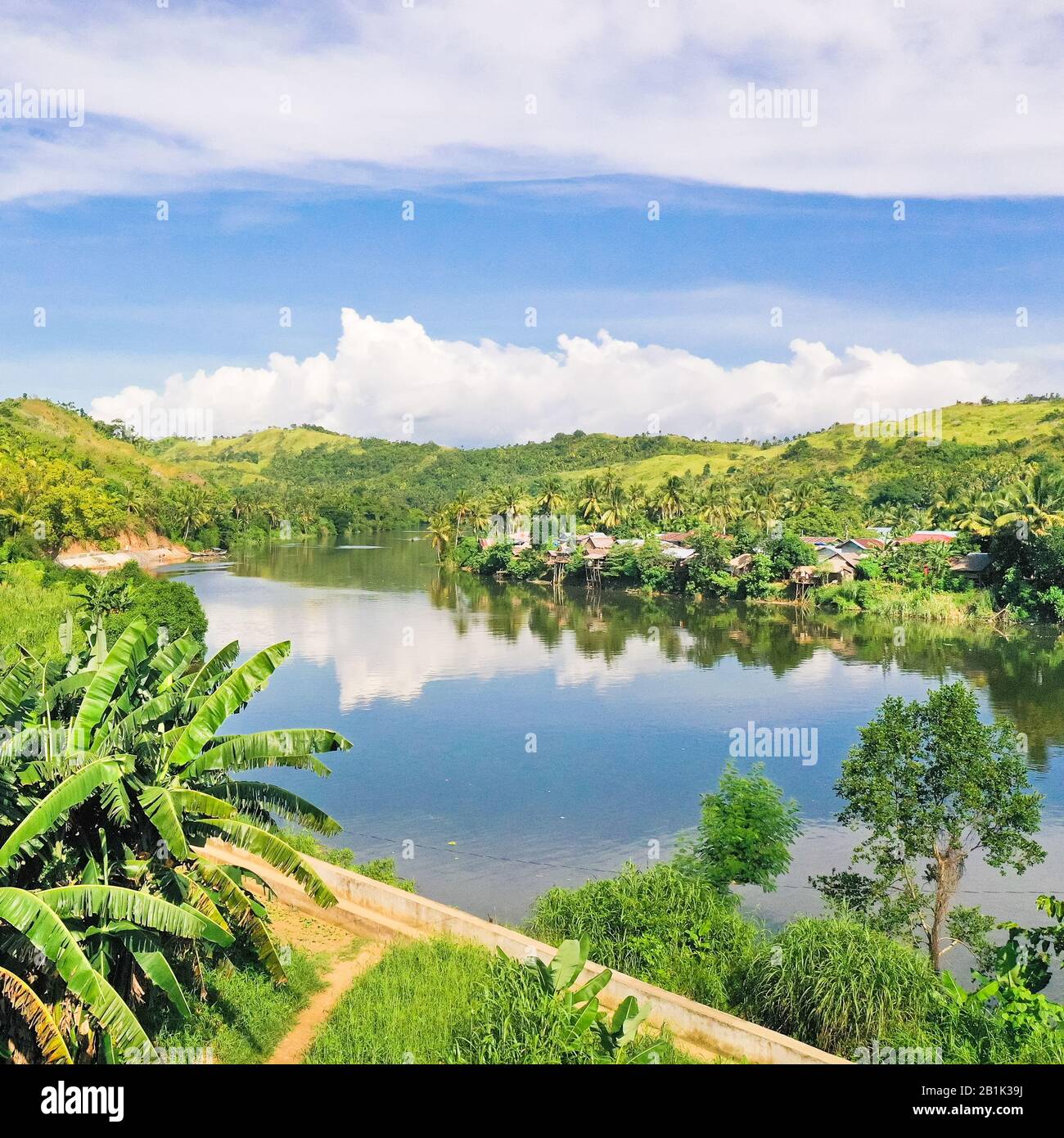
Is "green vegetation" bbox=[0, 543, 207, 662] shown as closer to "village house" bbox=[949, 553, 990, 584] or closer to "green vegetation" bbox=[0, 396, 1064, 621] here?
"green vegetation" bbox=[0, 396, 1064, 621]

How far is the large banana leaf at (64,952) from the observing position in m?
8.30

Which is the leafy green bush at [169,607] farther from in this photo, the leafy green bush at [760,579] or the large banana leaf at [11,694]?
the leafy green bush at [760,579]

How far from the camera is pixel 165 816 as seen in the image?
31.8 ft

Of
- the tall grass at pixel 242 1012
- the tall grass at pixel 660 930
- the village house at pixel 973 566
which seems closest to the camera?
the tall grass at pixel 242 1012

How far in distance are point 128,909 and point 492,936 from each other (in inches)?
229

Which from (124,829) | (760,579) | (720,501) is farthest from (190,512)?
(124,829)

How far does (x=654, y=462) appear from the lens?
566 ft

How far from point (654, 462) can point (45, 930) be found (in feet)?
549

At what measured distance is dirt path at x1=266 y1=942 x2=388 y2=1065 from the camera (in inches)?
452

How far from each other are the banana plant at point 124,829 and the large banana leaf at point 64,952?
0.04ft

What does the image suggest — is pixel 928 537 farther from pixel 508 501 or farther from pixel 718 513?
pixel 508 501

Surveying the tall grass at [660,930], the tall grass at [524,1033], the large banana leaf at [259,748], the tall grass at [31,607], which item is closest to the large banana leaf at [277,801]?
the large banana leaf at [259,748]

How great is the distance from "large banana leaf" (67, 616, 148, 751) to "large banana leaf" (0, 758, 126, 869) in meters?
0.82

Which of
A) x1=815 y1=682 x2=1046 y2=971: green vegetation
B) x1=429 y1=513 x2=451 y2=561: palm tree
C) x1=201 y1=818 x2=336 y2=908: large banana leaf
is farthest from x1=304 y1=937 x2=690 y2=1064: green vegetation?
x1=429 y1=513 x2=451 y2=561: palm tree
